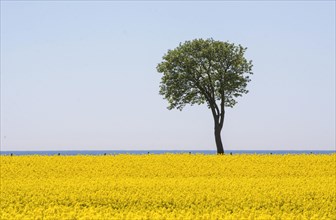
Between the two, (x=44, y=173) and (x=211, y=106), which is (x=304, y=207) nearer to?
(x=44, y=173)

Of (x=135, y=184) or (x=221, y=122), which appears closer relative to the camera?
(x=135, y=184)

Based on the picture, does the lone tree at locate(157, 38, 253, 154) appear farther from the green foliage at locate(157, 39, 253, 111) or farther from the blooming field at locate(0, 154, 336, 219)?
the blooming field at locate(0, 154, 336, 219)

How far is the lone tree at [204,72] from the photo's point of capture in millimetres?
57688

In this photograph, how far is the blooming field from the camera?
18.2 meters

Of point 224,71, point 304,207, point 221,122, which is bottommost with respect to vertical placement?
point 304,207

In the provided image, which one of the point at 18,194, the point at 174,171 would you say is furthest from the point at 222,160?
the point at 18,194

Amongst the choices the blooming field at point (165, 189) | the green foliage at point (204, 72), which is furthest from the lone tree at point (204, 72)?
the blooming field at point (165, 189)

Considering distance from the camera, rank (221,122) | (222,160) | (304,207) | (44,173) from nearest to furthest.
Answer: (304,207) < (44,173) < (222,160) < (221,122)

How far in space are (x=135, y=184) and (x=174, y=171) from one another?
25.5 ft

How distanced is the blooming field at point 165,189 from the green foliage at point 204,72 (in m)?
19.0

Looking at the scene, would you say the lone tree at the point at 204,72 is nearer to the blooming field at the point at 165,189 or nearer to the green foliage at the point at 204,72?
the green foliage at the point at 204,72

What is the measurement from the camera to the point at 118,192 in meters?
24.2

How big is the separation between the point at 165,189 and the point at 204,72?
34193 mm

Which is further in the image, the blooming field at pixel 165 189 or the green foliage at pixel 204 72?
the green foliage at pixel 204 72
